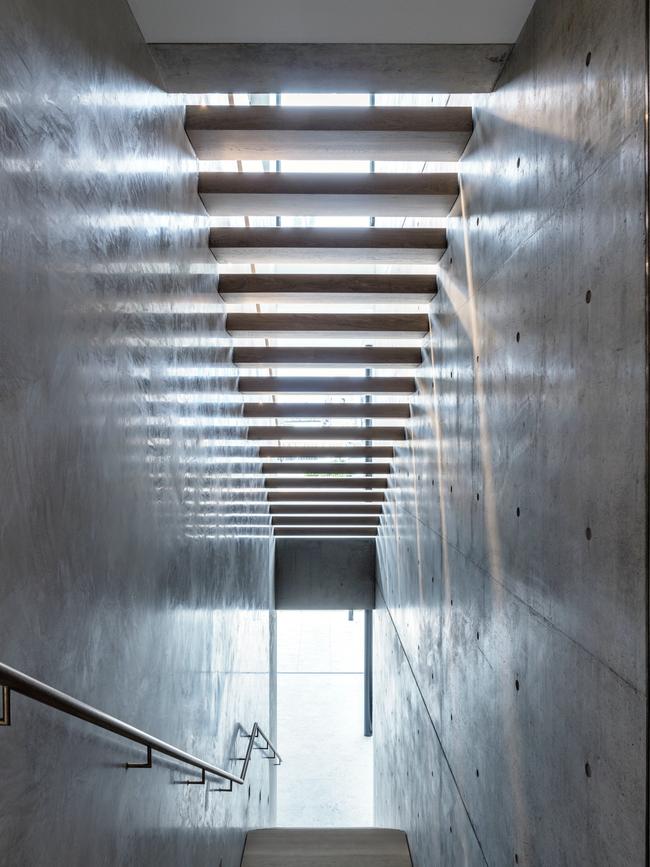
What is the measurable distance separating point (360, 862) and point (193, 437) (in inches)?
174

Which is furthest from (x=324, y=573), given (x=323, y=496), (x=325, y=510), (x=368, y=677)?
(x=368, y=677)

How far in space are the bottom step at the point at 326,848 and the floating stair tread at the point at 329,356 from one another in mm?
4151

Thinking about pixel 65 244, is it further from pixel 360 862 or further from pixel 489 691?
pixel 360 862

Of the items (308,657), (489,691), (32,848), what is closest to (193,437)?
(489,691)

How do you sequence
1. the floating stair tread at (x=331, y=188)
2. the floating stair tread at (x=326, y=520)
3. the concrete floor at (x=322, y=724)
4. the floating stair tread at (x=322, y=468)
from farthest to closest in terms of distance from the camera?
1. the concrete floor at (x=322, y=724)
2. the floating stair tread at (x=326, y=520)
3. the floating stair tread at (x=322, y=468)
4. the floating stair tread at (x=331, y=188)

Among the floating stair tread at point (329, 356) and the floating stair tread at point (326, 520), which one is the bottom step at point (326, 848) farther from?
the floating stair tread at point (329, 356)

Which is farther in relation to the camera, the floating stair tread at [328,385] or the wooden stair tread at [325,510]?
the wooden stair tread at [325,510]

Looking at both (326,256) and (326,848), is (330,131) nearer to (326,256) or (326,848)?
(326,256)

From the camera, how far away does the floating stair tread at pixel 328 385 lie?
5867 millimetres

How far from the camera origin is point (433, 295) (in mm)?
4816

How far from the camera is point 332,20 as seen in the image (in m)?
2.75

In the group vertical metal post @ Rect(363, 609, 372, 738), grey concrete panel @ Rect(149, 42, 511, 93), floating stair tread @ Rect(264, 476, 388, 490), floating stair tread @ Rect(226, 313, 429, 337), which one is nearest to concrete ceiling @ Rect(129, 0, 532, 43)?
grey concrete panel @ Rect(149, 42, 511, 93)

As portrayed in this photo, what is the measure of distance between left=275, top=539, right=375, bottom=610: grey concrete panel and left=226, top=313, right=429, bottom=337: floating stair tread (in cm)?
584

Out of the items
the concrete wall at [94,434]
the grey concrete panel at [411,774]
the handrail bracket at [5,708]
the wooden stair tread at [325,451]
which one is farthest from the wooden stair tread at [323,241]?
the handrail bracket at [5,708]
